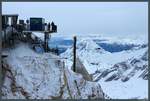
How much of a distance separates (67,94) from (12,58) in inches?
30.0

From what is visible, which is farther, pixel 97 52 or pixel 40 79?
pixel 97 52

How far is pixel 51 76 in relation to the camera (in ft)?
14.5

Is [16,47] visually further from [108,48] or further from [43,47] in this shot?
[108,48]

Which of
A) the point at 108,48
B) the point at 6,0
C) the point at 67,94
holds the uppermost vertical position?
the point at 6,0

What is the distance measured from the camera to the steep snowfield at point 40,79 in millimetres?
3916

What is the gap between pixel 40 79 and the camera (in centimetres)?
420

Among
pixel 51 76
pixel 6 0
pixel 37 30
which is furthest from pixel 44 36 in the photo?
pixel 6 0

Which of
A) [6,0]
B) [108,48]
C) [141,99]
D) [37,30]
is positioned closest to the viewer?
[6,0]

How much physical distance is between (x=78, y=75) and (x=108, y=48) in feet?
3.40

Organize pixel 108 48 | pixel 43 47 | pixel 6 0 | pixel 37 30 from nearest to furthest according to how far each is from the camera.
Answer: pixel 6 0
pixel 108 48
pixel 37 30
pixel 43 47

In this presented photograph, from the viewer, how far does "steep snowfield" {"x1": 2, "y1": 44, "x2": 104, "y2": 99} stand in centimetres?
392

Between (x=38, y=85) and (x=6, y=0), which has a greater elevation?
(x=6, y=0)

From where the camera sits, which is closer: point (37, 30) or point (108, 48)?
point (108, 48)

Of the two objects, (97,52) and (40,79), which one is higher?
(97,52)
